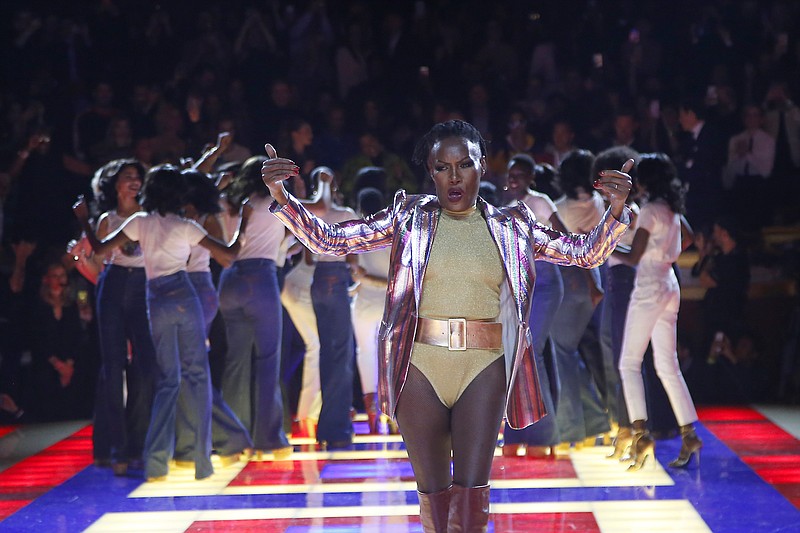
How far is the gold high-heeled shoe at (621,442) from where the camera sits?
6.38m

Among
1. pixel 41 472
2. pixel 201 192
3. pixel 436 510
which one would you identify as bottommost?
pixel 41 472

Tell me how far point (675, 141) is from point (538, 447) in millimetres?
4765

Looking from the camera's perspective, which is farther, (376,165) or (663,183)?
(376,165)

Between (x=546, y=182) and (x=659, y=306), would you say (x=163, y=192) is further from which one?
(x=659, y=306)

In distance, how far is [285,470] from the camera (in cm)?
620

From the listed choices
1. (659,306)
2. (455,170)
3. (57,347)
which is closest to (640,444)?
(659,306)

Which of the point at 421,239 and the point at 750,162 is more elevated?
the point at 750,162

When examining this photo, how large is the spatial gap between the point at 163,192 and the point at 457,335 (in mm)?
2958

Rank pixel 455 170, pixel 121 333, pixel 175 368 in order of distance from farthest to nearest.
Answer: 1. pixel 121 333
2. pixel 175 368
3. pixel 455 170

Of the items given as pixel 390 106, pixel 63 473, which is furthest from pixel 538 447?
pixel 390 106

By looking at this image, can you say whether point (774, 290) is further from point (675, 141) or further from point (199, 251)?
point (199, 251)

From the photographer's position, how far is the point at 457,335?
3268mm

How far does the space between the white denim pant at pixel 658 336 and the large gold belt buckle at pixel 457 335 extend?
2.87 m

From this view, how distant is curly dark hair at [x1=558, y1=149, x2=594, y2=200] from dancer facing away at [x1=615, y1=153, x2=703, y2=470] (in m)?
0.58
